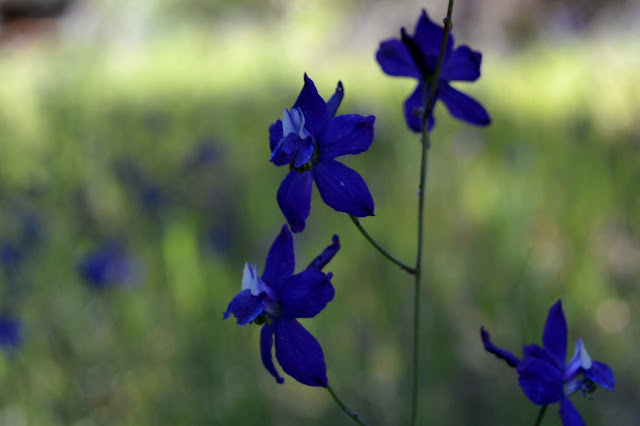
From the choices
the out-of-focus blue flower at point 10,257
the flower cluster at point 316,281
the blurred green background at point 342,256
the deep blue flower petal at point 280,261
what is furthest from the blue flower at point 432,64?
the out-of-focus blue flower at point 10,257

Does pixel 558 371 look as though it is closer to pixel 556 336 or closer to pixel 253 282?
pixel 556 336

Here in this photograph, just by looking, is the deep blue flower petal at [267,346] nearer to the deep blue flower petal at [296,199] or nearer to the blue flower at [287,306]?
the blue flower at [287,306]

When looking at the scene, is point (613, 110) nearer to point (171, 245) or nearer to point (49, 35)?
point (171, 245)

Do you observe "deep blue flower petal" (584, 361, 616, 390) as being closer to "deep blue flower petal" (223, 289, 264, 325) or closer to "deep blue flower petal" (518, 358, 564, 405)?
"deep blue flower petal" (518, 358, 564, 405)

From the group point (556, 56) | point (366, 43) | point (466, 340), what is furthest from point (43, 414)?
point (366, 43)

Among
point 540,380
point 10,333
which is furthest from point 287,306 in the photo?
point 10,333

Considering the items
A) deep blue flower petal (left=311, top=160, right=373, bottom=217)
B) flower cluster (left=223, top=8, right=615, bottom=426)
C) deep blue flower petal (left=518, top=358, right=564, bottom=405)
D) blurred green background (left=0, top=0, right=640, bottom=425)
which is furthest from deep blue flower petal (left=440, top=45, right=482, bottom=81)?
blurred green background (left=0, top=0, right=640, bottom=425)
